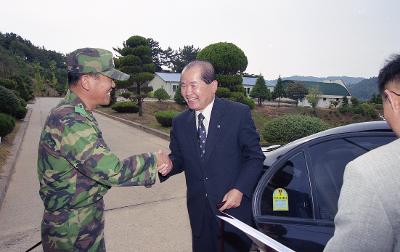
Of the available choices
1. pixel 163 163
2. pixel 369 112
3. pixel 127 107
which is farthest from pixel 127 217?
pixel 369 112

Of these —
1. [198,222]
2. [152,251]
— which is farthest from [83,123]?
[152,251]

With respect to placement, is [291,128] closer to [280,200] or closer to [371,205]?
[280,200]

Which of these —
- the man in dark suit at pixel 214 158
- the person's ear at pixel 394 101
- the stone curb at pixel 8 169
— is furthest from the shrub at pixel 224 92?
the person's ear at pixel 394 101

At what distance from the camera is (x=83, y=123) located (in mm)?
2191

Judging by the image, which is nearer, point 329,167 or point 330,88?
point 329,167

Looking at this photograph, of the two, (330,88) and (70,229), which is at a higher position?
(330,88)

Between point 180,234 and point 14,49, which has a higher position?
point 14,49

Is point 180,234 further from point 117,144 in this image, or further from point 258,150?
point 117,144

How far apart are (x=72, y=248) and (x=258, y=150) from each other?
149 cm

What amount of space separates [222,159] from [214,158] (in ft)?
0.20

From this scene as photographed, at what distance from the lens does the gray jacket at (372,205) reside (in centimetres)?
91

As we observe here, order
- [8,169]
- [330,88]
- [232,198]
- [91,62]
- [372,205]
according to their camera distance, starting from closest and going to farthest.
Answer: [372,205], [91,62], [232,198], [8,169], [330,88]

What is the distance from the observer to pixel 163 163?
245cm

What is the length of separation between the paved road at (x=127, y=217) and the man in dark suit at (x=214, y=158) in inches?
78.4
